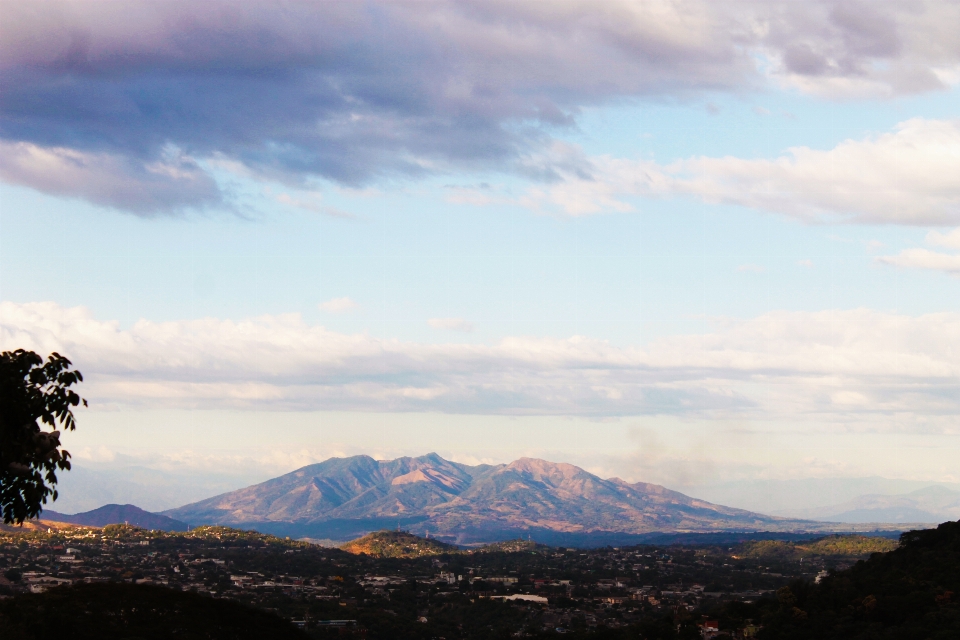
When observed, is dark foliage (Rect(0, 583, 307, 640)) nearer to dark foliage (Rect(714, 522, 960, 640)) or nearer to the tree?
the tree

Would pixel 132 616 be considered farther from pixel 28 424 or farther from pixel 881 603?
pixel 881 603

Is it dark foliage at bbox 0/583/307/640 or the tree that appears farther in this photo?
dark foliage at bbox 0/583/307/640

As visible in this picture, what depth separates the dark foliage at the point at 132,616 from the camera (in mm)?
71688

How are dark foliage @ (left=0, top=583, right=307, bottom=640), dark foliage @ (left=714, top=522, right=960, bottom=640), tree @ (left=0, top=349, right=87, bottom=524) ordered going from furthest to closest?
dark foliage @ (left=714, top=522, right=960, bottom=640) < dark foliage @ (left=0, top=583, right=307, bottom=640) < tree @ (left=0, top=349, right=87, bottom=524)

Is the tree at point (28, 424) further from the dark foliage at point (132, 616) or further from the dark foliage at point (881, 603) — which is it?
the dark foliage at point (881, 603)

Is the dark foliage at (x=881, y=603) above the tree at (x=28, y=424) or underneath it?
underneath

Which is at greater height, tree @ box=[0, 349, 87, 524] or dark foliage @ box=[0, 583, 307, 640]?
tree @ box=[0, 349, 87, 524]

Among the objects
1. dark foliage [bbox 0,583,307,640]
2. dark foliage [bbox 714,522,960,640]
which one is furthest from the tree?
dark foliage [bbox 714,522,960,640]

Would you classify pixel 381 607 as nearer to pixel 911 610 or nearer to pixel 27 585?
pixel 27 585

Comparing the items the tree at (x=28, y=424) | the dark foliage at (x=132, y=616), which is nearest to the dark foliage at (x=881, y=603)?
the dark foliage at (x=132, y=616)

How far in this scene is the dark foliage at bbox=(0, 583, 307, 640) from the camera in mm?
71688

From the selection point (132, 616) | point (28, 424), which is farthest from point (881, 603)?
point (28, 424)

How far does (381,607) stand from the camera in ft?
529

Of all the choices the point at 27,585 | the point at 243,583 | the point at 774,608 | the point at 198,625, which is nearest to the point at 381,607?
the point at 243,583
